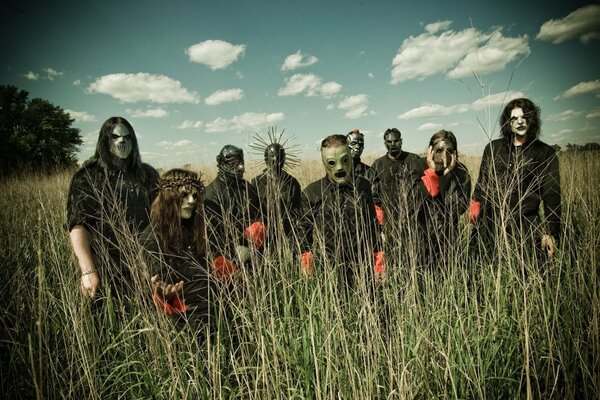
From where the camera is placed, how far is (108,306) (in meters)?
1.84

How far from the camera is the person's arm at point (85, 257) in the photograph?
1.73 m

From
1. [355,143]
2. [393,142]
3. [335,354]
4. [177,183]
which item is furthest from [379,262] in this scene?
[393,142]

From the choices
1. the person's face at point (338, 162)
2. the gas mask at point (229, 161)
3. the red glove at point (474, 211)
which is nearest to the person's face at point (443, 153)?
the red glove at point (474, 211)

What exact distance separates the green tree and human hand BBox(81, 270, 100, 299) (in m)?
16.5

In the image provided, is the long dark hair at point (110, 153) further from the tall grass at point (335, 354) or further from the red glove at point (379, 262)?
the red glove at point (379, 262)

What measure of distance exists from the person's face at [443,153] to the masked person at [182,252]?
2041mm

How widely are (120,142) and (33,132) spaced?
20.1 meters

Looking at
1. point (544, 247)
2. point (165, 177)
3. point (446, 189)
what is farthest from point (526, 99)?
point (165, 177)

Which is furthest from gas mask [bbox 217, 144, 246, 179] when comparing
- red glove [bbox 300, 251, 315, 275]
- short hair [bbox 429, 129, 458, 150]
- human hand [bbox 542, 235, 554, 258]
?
human hand [bbox 542, 235, 554, 258]

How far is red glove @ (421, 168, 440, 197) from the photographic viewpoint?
8.46 feet

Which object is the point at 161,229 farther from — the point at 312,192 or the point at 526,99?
the point at 526,99

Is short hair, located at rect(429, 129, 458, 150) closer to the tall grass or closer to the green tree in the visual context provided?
the tall grass

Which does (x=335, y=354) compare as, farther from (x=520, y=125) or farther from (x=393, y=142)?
(x=393, y=142)

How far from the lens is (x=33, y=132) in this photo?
16.4 meters
